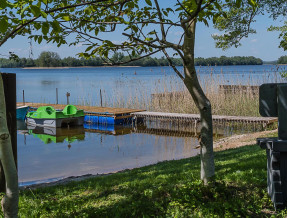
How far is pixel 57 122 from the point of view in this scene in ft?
68.1

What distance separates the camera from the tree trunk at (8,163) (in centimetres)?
274

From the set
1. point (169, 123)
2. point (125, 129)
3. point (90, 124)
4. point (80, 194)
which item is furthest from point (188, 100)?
point (80, 194)

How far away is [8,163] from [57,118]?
1832 cm

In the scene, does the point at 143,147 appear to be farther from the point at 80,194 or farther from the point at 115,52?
the point at 115,52

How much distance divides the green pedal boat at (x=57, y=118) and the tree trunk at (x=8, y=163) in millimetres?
18029

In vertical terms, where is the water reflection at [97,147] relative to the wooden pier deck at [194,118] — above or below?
below

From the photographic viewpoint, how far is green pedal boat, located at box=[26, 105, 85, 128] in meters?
20.8

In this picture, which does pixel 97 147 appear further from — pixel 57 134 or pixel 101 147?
pixel 57 134

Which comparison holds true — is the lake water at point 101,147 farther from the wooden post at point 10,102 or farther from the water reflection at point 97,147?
the wooden post at point 10,102

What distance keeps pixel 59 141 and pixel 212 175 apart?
1354cm

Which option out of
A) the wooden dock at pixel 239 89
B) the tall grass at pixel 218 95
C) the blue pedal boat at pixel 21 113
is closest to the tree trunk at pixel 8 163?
the tall grass at pixel 218 95

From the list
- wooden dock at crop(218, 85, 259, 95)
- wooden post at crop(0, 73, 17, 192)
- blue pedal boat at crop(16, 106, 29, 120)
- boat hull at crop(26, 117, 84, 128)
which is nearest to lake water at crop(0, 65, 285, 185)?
wooden dock at crop(218, 85, 259, 95)

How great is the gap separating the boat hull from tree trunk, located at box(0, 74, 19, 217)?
18029mm

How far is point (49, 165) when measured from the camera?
11898 millimetres
